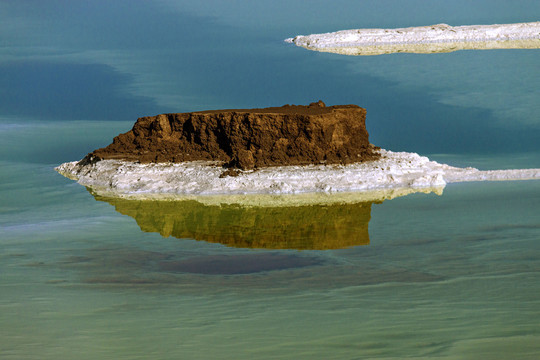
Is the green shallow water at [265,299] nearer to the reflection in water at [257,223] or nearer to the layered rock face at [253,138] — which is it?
the reflection in water at [257,223]

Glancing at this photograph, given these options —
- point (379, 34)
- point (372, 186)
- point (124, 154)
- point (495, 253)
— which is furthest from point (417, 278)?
point (379, 34)

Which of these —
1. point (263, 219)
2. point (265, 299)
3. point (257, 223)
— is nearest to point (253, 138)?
point (263, 219)

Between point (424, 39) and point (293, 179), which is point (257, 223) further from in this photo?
point (424, 39)

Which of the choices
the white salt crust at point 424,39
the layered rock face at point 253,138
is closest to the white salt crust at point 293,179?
the layered rock face at point 253,138

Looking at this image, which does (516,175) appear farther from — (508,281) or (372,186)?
(508,281)

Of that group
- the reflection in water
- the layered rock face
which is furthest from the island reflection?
the layered rock face

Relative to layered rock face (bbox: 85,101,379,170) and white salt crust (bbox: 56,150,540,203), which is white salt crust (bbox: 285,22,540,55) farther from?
white salt crust (bbox: 56,150,540,203)
